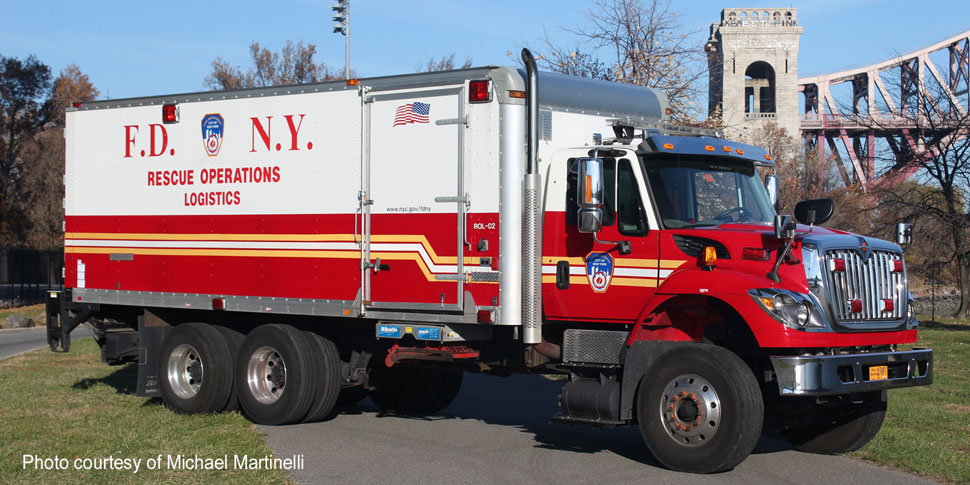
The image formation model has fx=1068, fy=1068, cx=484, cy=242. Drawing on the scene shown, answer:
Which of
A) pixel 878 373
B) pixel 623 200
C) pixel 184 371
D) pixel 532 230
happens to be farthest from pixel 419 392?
pixel 878 373

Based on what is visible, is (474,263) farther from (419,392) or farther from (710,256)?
A: (419,392)

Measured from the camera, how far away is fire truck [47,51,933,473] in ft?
29.0

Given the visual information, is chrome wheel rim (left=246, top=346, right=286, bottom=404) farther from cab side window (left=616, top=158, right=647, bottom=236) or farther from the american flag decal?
cab side window (left=616, top=158, right=647, bottom=236)

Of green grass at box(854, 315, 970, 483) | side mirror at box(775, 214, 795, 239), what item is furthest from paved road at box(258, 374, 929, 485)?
side mirror at box(775, 214, 795, 239)

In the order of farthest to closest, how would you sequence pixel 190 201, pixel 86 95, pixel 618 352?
pixel 86 95, pixel 190 201, pixel 618 352

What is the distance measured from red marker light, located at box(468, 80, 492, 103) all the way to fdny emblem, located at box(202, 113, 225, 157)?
3.44 meters

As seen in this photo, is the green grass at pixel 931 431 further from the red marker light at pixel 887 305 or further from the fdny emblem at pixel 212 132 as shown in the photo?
the fdny emblem at pixel 212 132

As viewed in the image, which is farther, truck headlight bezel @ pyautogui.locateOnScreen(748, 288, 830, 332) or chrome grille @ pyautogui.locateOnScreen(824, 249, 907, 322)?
chrome grille @ pyautogui.locateOnScreen(824, 249, 907, 322)

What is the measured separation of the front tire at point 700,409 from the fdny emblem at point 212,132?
578cm

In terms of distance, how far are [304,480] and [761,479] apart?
3.68 m

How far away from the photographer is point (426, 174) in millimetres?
10445

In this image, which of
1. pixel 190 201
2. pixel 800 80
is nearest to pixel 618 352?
pixel 190 201

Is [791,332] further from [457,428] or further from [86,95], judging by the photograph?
[86,95]

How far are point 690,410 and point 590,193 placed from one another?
201 centimetres
